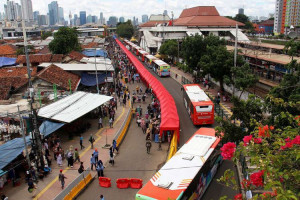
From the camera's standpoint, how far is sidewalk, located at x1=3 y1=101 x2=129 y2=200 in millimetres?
13188

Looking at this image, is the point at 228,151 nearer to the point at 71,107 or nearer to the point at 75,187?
the point at 75,187

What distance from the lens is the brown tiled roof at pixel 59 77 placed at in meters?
26.7

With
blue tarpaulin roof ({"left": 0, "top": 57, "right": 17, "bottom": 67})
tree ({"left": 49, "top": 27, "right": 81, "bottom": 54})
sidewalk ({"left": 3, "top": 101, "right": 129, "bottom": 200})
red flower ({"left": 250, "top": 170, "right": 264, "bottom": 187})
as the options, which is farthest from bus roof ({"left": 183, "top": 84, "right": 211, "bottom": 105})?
tree ({"left": 49, "top": 27, "right": 81, "bottom": 54})

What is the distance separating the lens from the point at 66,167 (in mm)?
15859

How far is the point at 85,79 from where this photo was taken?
31.8m

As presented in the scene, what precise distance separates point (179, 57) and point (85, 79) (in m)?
26.8

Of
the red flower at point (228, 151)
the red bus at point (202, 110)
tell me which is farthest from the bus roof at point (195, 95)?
the red flower at point (228, 151)

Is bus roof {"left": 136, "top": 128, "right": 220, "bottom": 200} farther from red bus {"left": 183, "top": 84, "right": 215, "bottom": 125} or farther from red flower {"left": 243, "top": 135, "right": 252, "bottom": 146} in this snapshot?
red bus {"left": 183, "top": 84, "right": 215, "bottom": 125}

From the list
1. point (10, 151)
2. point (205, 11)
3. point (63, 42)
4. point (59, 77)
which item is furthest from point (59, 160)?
point (205, 11)

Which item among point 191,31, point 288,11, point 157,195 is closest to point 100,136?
point 157,195

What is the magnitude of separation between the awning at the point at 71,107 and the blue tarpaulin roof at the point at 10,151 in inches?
135

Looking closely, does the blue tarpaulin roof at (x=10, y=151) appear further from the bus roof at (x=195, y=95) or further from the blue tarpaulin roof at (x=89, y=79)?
the blue tarpaulin roof at (x=89, y=79)

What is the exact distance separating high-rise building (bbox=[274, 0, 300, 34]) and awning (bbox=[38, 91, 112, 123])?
94.8 meters

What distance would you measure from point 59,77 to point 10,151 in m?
14.9
